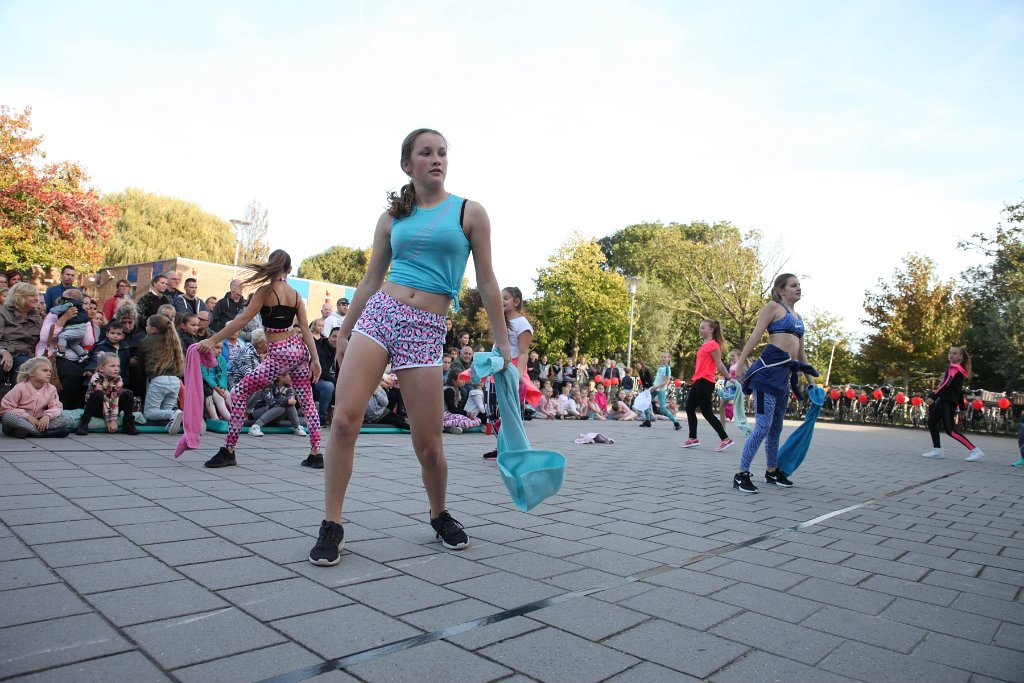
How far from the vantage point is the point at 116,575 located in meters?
2.88

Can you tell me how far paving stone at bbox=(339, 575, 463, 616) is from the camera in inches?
108

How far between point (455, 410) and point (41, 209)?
807 inches

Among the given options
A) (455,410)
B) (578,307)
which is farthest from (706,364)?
(578,307)

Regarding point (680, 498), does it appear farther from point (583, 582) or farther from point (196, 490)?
→ point (196, 490)

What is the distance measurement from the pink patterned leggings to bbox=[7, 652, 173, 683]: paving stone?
13.2 feet

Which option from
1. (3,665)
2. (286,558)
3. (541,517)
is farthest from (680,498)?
(3,665)

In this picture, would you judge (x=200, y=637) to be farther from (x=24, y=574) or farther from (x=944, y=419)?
(x=944, y=419)

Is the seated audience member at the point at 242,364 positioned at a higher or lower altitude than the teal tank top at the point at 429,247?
lower

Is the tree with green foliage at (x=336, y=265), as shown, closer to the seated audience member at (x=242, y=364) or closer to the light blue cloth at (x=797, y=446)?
the seated audience member at (x=242, y=364)

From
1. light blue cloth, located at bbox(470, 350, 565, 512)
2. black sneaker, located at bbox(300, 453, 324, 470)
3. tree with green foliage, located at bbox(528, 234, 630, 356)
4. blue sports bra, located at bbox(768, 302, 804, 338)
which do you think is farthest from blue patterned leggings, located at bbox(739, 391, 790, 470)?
tree with green foliage, located at bbox(528, 234, 630, 356)

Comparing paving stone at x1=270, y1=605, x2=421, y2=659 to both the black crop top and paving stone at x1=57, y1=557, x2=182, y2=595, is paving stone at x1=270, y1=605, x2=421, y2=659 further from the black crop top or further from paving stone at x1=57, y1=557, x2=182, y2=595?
the black crop top

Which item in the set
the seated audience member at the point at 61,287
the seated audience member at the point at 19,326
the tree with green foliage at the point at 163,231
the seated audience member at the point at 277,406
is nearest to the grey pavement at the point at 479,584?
the seated audience member at the point at 19,326

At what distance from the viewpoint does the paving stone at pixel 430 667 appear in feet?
7.00

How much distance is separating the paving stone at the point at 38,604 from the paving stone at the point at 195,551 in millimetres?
502
